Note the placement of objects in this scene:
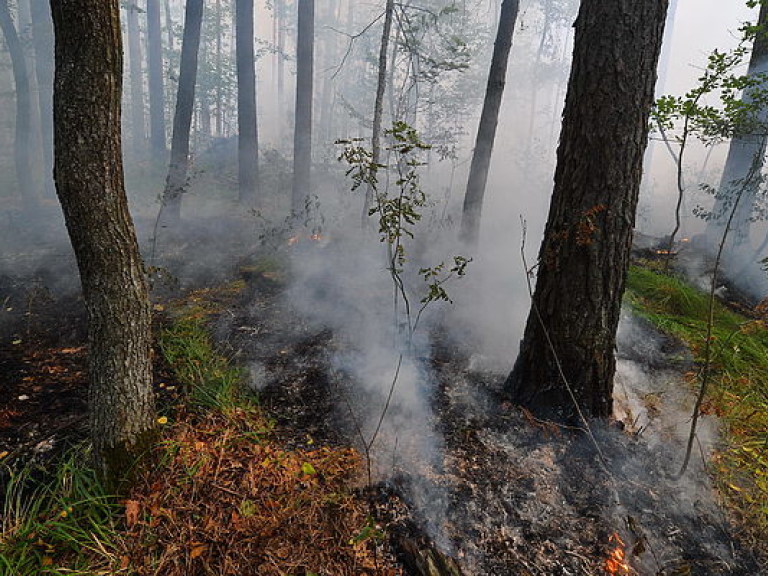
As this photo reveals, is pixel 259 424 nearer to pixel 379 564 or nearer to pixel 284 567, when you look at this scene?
pixel 284 567

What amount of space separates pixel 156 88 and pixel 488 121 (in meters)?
17.3

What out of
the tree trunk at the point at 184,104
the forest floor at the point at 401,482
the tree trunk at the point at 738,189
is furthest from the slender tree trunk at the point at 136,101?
the tree trunk at the point at 738,189

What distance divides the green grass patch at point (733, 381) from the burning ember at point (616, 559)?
0.85 meters

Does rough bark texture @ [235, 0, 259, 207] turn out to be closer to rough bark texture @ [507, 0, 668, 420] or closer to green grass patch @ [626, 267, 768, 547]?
green grass patch @ [626, 267, 768, 547]

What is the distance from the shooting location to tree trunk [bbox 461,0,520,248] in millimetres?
7383

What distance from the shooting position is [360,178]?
4.57m

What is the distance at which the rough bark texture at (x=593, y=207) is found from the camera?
2.96 m

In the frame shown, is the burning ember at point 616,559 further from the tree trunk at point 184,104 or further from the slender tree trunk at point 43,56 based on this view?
the slender tree trunk at point 43,56

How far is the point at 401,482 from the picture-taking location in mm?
2895

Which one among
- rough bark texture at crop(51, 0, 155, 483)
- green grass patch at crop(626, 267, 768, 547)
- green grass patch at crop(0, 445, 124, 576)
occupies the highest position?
rough bark texture at crop(51, 0, 155, 483)

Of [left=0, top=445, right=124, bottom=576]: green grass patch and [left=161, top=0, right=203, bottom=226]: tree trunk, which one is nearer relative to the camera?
[left=0, top=445, right=124, bottom=576]: green grass patch

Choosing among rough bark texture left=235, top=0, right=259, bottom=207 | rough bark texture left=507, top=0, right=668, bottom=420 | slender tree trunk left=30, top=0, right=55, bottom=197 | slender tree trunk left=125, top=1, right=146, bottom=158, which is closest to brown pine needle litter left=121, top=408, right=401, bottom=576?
rough bark texture left=507, top=0, right=668, bottom=420

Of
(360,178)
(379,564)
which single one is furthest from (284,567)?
(360,178)

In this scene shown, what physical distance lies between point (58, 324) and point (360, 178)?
420 cm
